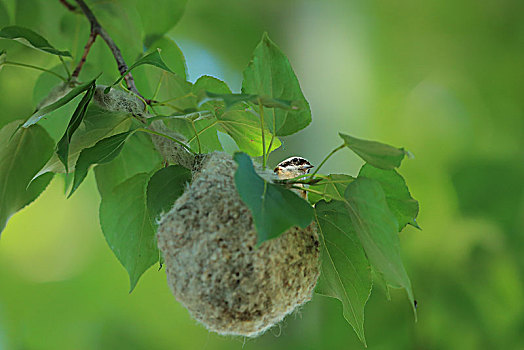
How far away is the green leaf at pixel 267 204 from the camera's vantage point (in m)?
0.33

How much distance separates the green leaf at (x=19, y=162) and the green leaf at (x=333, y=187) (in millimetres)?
369

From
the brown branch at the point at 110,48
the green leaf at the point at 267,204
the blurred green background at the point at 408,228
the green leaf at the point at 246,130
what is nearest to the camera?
the green leaf at the point at 267,204

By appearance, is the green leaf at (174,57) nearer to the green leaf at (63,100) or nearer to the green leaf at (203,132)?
the green leaf at (203,132)

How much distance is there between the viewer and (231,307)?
40cm

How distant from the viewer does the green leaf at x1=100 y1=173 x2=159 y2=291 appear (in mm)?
Result: 585

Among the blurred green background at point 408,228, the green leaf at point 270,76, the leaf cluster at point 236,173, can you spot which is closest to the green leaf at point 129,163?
the leaf cluster at point 236,173

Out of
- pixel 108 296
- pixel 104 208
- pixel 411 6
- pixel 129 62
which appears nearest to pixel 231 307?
pixel 104 208

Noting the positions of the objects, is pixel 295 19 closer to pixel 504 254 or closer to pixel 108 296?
pixel 504 254

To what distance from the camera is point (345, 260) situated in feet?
1.49

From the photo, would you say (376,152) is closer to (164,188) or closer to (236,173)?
(236,173)

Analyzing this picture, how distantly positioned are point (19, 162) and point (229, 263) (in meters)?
0.38

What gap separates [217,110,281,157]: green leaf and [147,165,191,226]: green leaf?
3.3 inches

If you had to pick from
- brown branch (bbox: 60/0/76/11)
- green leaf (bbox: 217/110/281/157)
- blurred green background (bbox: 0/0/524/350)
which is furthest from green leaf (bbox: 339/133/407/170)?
blurred green background (bbox: 0/0/524/350)

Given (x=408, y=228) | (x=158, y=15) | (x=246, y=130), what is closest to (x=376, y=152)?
(x=246, y=130)
